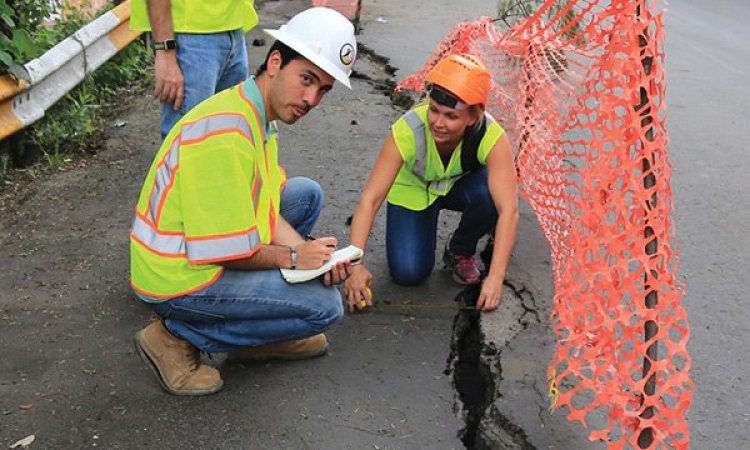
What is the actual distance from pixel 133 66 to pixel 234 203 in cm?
456

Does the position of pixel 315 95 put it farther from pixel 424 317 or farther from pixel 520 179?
pixel 520 179

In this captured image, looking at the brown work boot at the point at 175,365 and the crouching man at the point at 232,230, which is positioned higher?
the crouching man at the point at 232,230

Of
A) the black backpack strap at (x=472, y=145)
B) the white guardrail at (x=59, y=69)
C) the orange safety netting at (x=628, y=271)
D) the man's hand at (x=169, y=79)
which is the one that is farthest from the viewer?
the white guardrail at (x=59, y=69)

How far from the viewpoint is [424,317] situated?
3.79 metres

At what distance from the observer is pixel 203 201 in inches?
110

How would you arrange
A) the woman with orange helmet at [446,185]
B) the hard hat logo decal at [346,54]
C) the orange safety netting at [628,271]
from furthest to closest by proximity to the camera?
the woman with orange helmet at [446,185], the hard hat logo decal at [346,54], the orange safety netting at [628,271]

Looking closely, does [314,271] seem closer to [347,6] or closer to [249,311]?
[249,311]

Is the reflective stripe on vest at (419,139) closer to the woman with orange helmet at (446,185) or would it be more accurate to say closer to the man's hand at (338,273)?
the woman with orange helmet at (446,185)

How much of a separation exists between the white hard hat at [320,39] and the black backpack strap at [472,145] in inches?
34.6

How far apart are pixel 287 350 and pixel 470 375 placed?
2.46ft

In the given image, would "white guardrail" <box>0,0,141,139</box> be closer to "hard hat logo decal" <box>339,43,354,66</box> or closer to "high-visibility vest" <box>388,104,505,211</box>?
"high-visibility vest" <box>388,104,505,211</box>

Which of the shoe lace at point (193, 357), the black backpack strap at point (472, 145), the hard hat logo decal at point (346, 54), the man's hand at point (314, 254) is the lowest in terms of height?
the shoe lace at point (193, 357)

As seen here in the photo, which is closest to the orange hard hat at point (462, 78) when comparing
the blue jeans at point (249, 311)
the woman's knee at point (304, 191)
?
the woman's knee at point (304, 191)

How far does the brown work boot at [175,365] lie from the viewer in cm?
311
